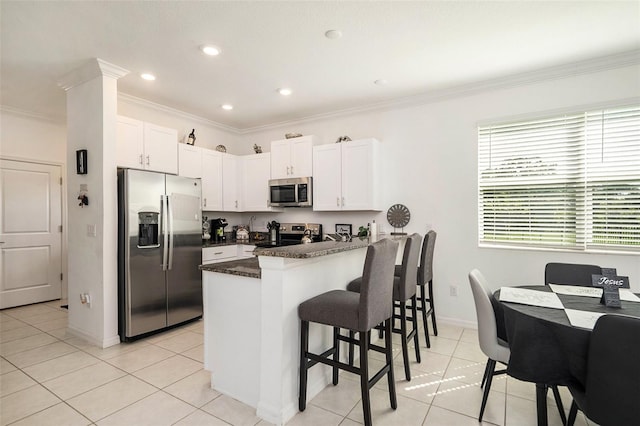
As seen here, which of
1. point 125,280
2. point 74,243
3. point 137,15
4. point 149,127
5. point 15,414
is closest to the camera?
point 15,414

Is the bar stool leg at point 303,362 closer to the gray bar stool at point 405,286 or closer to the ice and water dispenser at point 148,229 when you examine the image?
the gray bar stool at point 405,286

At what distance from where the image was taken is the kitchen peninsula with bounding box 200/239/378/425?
6.41 feet

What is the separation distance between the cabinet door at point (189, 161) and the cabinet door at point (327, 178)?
1629mm

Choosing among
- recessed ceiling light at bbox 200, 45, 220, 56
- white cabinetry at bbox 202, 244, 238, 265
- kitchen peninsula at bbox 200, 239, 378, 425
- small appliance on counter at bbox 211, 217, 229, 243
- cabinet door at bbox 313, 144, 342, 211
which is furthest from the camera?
small appliance on counter at bbox 211, 217, 229, 243

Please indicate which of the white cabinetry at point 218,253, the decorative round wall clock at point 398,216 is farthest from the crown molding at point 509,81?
the white cabinetry at point 218,253

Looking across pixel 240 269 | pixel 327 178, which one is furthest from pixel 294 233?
pixel 240 269

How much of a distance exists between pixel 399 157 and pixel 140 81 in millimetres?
3089

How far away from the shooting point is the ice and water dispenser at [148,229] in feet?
10.7

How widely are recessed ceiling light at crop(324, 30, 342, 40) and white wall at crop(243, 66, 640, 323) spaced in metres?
1.73

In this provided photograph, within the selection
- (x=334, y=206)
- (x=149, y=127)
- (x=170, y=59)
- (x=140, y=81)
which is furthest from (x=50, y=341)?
(x=334, y=206)

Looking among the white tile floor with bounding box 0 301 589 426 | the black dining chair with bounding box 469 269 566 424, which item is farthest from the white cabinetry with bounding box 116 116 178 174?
the black dining chair with bounding box 469 269 566 424

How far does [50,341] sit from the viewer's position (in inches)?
128

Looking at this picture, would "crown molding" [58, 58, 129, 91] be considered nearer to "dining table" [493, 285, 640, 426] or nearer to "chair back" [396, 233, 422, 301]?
"chair back" [396, 233, 422, 301]

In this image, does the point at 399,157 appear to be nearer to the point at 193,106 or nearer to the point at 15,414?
the point at 193,106
